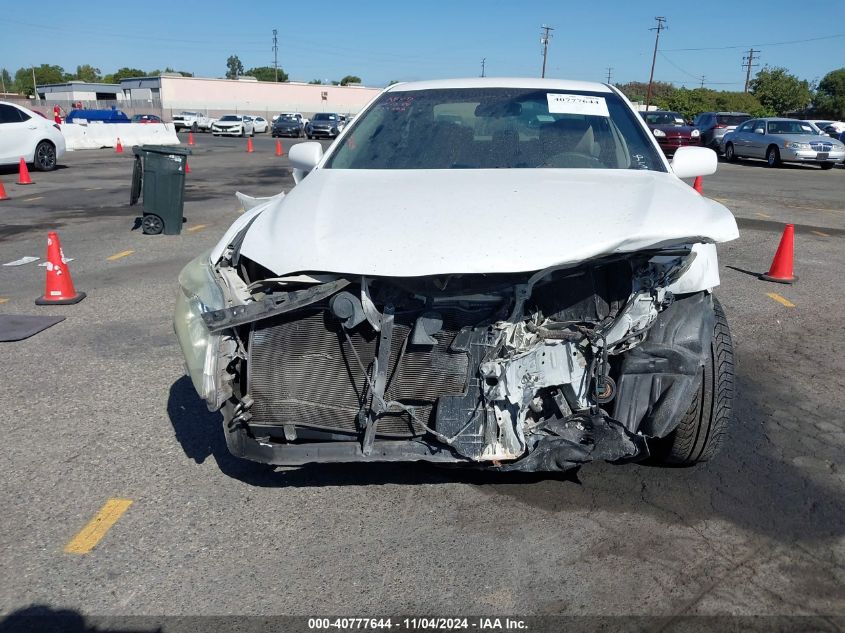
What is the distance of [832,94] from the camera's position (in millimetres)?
81438

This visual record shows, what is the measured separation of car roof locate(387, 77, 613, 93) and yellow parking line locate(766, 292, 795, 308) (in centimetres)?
328

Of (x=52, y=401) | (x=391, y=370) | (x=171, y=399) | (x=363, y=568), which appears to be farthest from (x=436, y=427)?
(x=52, y=401)

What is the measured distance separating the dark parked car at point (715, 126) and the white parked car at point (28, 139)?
70.4 ft

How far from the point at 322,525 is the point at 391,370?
0.79m

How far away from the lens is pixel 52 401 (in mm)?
4691

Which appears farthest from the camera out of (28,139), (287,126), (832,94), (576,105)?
(832,94)

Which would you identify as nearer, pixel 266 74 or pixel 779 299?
pixel 779 299

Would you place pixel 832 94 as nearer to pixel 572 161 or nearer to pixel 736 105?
pixel 736 105

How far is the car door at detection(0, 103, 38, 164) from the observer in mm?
17391

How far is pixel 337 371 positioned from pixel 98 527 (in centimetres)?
128

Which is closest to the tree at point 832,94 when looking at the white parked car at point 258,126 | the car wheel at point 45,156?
the white parked car at point 258,126

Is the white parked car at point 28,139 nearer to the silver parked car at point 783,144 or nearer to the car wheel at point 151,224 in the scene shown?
the car wheel at point 151,224

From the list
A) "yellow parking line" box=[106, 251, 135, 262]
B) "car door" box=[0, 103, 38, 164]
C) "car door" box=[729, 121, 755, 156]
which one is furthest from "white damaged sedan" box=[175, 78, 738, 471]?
"car door" box=[729, 121, 755, 156]

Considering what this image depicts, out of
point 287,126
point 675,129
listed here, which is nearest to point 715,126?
point 675,129
